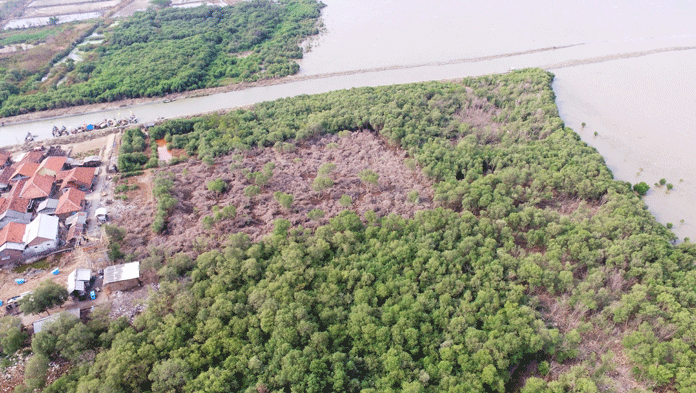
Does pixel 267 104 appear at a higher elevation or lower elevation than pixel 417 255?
higher

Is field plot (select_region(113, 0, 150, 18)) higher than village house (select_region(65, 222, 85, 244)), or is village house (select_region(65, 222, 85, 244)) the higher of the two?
field plot (select_region(113, 0, 150, 18))

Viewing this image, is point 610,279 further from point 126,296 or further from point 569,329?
point 126,296

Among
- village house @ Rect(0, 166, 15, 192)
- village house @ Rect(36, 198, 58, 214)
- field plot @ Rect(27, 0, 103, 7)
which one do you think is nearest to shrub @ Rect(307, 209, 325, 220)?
village house @ Rect(36, 198, 58, 214)

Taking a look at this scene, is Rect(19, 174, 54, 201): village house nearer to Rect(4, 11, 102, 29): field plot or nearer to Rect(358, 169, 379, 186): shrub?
Rect(358, 169, 379, 186): shrub

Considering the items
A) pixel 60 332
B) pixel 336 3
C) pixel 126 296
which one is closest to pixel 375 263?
pixel 126 296

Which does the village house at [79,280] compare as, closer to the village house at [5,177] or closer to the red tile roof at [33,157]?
the village house at [5,177]

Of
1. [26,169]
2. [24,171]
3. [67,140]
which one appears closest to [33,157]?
[26,169]
